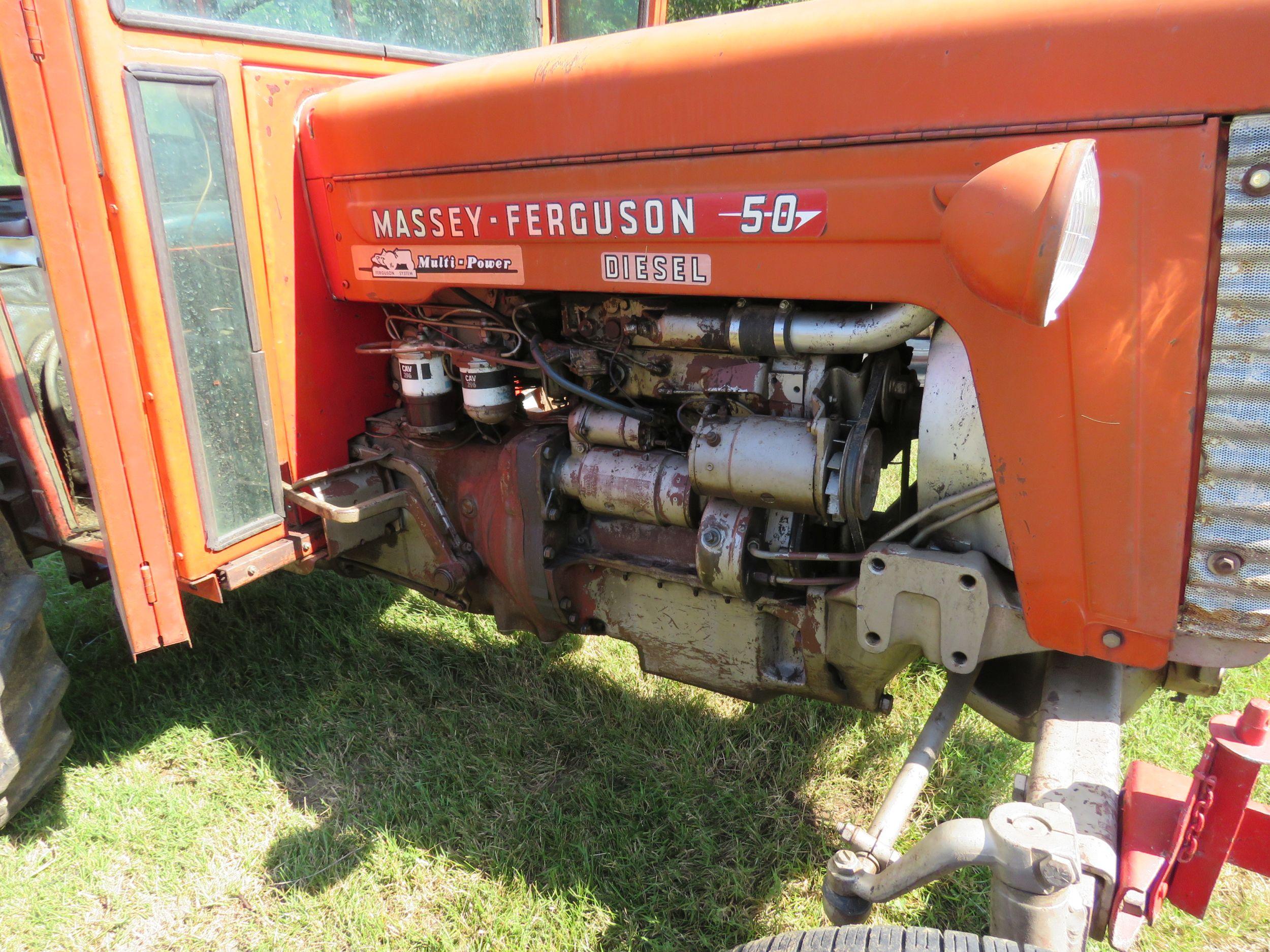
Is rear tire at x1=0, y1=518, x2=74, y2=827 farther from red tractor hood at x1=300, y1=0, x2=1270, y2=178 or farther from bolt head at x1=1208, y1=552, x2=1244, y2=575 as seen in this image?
bolt head at x1=1208, y1=552, x2=1244, y2=575

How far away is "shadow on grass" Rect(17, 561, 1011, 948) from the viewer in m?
2.12

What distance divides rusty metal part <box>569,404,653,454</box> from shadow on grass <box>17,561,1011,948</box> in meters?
0.97

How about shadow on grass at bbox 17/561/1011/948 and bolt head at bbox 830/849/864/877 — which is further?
shadow on grass at bbox 17/561/1011/948

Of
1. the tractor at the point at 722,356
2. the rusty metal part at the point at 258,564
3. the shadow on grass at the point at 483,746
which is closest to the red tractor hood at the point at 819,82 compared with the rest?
the tractor at the point at 722,356

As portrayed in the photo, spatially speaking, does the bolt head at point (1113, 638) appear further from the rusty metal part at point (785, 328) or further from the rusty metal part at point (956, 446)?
the rusty metal part at point (785, 328)

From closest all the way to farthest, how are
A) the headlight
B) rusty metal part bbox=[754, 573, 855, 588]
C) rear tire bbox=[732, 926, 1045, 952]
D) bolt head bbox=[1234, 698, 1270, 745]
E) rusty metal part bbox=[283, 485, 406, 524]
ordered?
the headlight, rear tire bbox=[732, 926, 1045, 952], bolt head bbox=[1234, 698, 1270, 745], rusty metal part bbox=[754, 573, 855, 588], rusty metal part bbox=[283, 485, 406, 524]

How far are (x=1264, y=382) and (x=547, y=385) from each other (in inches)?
57.6

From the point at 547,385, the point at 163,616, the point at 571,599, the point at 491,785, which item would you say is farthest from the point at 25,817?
the point at 547,385

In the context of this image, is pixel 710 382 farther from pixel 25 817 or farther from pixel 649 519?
pixel 25 817

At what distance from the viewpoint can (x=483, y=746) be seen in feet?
8.36

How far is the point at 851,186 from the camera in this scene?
1.47 m

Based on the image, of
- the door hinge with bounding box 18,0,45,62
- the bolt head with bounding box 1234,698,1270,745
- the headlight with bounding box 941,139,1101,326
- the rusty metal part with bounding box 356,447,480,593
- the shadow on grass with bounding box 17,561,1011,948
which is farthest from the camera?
the rusty metal part with bounding box 356,447,480,593

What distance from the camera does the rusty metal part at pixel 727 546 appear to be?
1.84 meters

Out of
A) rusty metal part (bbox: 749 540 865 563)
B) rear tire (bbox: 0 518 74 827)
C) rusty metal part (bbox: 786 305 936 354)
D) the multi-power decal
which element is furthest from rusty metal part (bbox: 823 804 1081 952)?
rear tire (bbox: 0 518 74 827)
